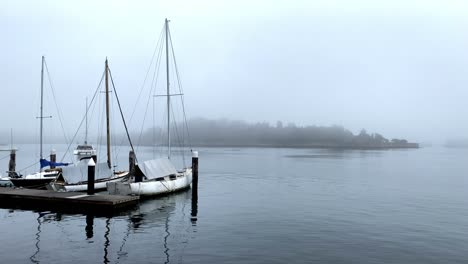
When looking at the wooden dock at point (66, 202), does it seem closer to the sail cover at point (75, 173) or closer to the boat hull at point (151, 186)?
the boat hull at point (151, 186)

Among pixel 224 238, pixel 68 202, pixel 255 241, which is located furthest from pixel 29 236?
pixel 255 241

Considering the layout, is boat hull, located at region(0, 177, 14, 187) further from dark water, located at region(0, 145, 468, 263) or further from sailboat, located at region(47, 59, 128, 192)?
dark water, located at region(0, 145, 468, 263)

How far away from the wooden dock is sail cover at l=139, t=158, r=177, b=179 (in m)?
5.41

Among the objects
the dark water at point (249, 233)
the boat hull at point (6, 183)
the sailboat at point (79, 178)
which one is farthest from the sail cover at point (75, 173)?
the dark water at point (249, 233)

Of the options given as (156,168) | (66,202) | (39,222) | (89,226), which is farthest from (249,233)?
(156,168)

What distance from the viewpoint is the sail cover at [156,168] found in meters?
34.4

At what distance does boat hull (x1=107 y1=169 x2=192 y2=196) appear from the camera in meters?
30.9

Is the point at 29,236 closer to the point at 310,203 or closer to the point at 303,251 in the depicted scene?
the point at 303,251

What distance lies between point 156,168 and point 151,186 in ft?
8.76

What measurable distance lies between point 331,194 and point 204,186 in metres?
15.4

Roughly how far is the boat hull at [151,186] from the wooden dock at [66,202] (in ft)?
7.32

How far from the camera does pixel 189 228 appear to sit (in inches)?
897

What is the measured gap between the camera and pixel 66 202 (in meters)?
27.8

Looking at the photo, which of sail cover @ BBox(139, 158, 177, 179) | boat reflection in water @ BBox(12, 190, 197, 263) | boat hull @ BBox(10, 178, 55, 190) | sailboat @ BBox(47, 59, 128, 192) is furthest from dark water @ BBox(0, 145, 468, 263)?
boat hull @ BBox(10, 178, 55, 190)
